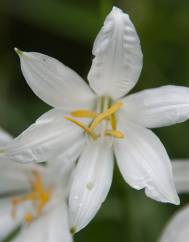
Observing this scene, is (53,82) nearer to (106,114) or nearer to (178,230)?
(106,114)

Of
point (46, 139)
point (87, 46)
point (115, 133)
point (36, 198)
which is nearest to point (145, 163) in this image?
point (115, 133)

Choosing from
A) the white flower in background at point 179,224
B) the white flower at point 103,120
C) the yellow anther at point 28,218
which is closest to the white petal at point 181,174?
the white flower in background at point 179,224

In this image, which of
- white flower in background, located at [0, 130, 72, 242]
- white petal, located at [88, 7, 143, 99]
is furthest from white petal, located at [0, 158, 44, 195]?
white petal, located at [88, 7, 143, 99]

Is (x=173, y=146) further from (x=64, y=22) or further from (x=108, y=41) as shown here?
(x=108, y=41)

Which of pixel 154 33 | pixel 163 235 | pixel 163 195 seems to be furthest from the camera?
pixel 154 33

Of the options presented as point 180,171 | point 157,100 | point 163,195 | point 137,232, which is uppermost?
point 157,100

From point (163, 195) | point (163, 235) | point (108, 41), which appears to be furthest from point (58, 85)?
point (163, 235)

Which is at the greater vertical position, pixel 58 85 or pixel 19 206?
pixel 58 85

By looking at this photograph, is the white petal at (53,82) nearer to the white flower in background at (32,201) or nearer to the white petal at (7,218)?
the white flower in background at (32,201)
